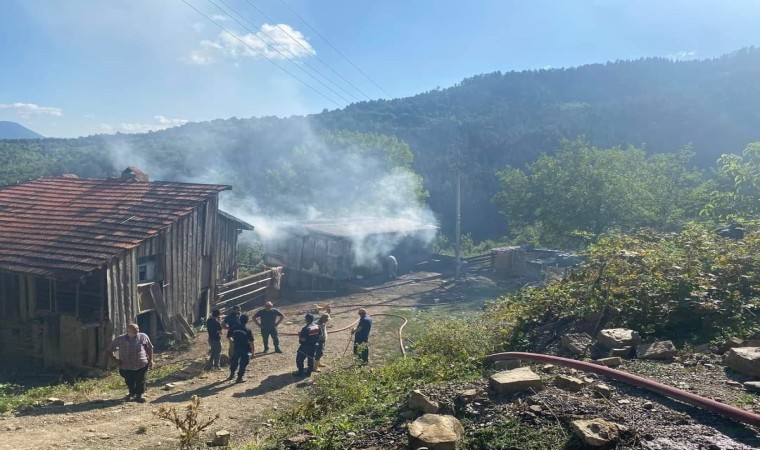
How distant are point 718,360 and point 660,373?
2.85 ft

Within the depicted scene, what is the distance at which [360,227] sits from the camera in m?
28.8

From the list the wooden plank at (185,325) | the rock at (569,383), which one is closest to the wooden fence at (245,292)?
the wooden plank at (185,325)

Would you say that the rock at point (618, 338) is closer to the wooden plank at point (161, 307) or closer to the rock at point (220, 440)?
the rock at point (220, 440)

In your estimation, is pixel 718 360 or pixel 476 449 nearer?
pixel 476 449

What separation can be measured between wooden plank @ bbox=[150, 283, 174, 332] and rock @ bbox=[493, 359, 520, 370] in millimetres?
10545

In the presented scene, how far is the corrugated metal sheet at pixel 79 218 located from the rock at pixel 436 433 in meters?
10.1

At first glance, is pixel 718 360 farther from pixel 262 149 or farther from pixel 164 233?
pixel 262 149

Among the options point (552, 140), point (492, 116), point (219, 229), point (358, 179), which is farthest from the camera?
point (492, 116)

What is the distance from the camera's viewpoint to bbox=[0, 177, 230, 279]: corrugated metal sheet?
1252 centimetres

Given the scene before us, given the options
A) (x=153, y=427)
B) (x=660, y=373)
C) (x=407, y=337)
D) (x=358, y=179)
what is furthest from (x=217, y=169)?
(x=660, y=373)

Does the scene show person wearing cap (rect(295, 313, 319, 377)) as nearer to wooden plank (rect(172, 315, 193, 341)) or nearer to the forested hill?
wooden plank (rect(172, 315, 193, 341))

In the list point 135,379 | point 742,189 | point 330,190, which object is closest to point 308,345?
point 135,379

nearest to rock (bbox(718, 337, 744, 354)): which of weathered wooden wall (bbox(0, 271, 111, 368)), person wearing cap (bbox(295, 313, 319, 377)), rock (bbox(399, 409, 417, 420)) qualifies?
rock (bbox(399, 409, 417, 420))

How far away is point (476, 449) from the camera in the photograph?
4691 millimetres
